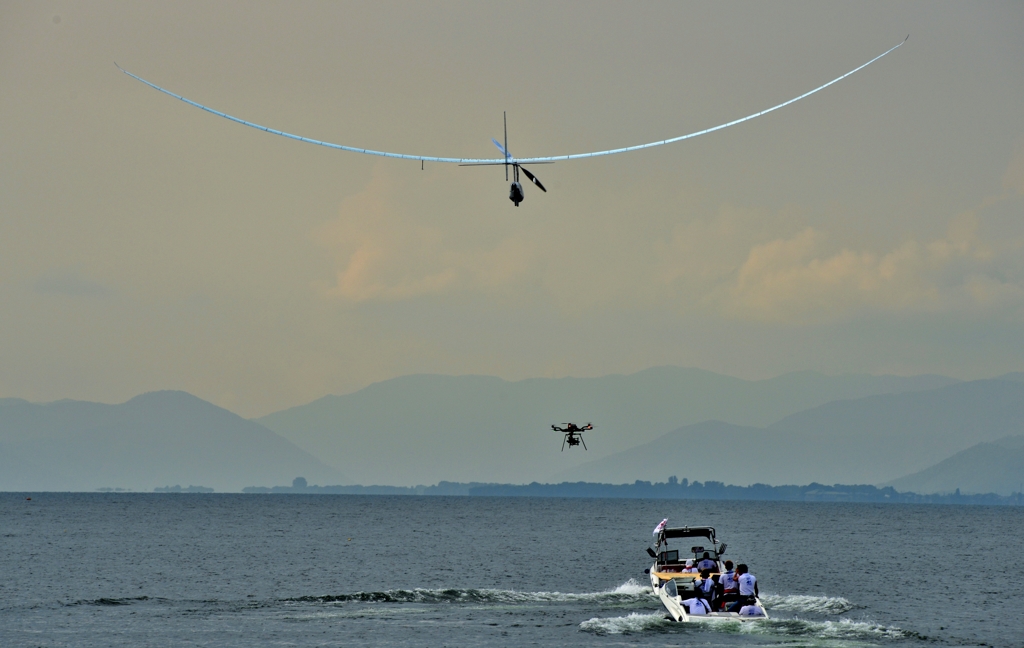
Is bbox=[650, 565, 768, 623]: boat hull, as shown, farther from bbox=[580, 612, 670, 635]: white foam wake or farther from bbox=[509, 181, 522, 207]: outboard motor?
bbox=[509, 181, 522, 207]: outboard motor

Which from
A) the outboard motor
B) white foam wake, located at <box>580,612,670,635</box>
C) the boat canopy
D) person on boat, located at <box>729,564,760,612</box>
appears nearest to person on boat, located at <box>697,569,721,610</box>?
person on boat, located at <box>729,564,760,612</box>

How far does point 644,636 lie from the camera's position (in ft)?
163

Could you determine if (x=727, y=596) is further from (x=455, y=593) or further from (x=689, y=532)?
(x=455, y=593)

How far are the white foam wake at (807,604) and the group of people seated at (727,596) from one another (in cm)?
1037

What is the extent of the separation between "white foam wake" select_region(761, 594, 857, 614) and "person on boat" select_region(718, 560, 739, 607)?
32.7ft

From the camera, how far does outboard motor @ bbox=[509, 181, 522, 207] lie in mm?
38812

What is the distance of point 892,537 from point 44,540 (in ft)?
386

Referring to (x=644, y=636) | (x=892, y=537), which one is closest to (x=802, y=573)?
(x=644, y=636)

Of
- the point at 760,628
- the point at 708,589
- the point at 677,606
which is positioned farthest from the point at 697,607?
the point at 760,628

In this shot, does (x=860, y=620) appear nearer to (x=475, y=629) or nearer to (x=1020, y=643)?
(x=1020, y=643)

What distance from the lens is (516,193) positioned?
39031 millimetres

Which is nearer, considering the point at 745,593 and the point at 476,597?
the point at 745,593

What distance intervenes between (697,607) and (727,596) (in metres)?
1.51

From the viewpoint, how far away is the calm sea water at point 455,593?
50.3 meters
